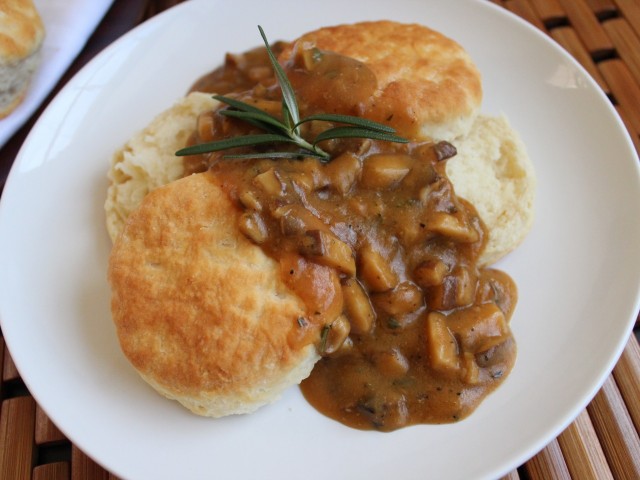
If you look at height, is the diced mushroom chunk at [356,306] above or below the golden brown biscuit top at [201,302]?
below

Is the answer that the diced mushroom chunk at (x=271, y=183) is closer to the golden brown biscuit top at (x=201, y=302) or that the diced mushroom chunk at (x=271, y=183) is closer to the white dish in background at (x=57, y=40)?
the golden brown biscuit top at (x=201, y=302)

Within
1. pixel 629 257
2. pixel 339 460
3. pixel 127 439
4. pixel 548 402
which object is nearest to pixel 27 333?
pixel 127 439

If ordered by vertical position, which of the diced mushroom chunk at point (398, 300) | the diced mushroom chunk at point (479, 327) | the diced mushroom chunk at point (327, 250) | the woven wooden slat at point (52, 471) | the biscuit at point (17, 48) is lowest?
the woven wooden slat at point (52, 471)

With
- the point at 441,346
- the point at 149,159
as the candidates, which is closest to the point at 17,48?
the point at 149,159

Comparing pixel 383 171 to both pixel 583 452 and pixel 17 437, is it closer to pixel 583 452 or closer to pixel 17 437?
pixel 583 452

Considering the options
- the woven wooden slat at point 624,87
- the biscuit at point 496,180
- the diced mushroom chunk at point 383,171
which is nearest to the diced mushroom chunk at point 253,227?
the diced mushroom chunk at point 383,171

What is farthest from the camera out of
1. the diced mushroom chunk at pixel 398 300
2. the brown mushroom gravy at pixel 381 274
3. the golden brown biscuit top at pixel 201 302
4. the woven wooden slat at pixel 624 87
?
the woven wooden slat at pixel 624 87
